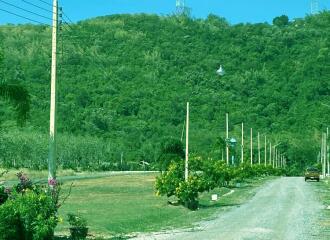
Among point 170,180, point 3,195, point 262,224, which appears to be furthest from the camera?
point 170,180

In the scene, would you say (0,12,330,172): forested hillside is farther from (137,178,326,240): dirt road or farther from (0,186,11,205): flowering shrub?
(0,186,11,205): flowering shrub

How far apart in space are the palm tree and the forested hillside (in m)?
59.1

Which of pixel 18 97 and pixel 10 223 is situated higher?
pixel 18 97

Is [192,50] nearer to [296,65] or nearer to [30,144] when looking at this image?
[296,65]

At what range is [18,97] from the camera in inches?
701

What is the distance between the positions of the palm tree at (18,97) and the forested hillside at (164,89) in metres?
59.1

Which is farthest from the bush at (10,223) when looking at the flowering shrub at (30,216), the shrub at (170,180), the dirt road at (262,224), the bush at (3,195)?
the shrub at (170,180)

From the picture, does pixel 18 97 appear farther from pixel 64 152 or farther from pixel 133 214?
pixel 64 152

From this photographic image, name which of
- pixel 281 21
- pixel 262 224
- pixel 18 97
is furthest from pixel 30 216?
pixel 281 21

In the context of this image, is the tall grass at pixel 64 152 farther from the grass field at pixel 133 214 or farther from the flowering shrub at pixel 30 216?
the flowering shrub at pixel 30 216

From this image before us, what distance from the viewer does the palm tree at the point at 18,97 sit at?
1758cm

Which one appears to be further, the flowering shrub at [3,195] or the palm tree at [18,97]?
the palm tree at [18,97]

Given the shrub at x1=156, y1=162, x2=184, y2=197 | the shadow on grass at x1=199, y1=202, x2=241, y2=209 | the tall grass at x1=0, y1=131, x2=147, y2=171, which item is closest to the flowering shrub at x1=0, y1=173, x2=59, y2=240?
the shrub at x1=156, y1=162, x2=184, y2=197

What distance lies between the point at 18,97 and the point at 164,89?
3175 inches
